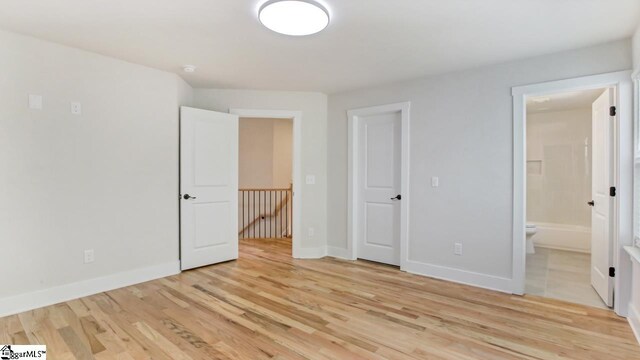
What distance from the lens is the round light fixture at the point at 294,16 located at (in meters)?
2.08

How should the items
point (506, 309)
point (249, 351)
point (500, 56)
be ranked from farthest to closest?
point (500, 56) → point (506, 309) → point (249, 351)

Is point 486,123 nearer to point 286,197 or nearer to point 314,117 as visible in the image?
point 314,117

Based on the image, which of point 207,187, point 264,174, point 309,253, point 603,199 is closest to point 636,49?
point 603,199

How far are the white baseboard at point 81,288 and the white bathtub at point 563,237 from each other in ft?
18.2

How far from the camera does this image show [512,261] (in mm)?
3109

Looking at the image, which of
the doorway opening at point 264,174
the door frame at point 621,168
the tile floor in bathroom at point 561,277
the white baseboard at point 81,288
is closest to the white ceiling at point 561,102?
the door frame at point 621,168

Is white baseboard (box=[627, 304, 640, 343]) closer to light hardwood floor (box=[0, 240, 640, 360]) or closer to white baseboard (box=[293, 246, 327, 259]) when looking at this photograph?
light hardwood floor (box=[0, 240, 640, 360])

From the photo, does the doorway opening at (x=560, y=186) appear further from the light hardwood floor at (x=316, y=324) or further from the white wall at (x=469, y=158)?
the light hardwood floor at (x=316, y=324)

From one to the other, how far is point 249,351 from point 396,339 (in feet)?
3.29

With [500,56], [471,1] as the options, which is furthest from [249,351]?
[500,56]

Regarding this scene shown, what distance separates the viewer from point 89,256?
3.00 meters

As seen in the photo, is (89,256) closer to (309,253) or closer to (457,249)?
(309,253)

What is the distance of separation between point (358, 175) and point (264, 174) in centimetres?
362

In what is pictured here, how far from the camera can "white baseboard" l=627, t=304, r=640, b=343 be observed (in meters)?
2.22
